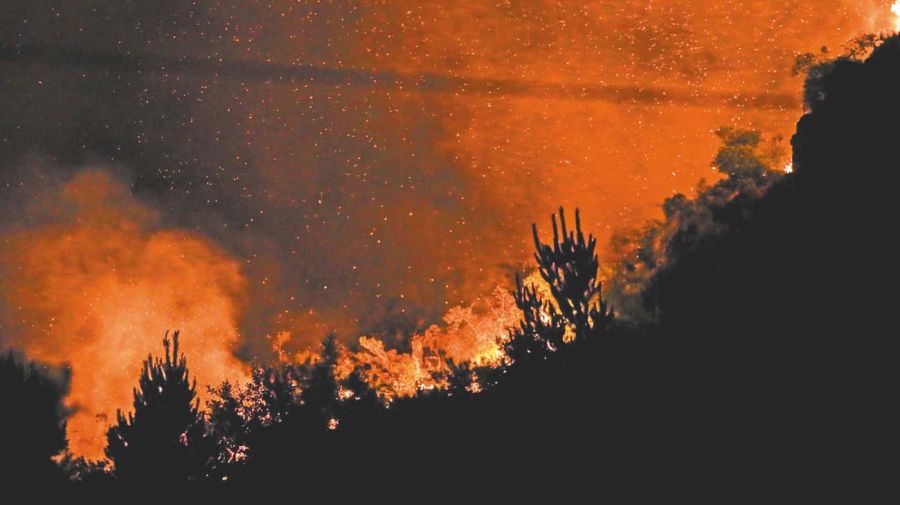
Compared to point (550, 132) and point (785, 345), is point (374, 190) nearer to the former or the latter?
point (550, 132)

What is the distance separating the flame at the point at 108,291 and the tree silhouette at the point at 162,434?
51.6ft

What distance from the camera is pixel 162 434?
40.3ft

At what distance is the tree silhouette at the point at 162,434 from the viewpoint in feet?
39.4

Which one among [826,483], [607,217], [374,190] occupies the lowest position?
[826,483]

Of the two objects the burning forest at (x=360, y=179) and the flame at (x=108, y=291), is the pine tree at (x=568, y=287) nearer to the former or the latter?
the burning forest at (x=360, y=179)

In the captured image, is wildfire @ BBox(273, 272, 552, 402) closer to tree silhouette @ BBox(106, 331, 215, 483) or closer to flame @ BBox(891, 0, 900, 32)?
tree silhouette @ BBox(106, 331, 215, 483)

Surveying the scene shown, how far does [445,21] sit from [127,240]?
13.4 m

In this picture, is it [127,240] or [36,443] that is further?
[127,240]

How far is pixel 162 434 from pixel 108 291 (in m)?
19.9

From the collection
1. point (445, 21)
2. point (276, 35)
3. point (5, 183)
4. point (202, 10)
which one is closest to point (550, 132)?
point (445, 21)

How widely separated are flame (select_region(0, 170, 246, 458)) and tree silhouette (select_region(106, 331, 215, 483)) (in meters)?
15.7

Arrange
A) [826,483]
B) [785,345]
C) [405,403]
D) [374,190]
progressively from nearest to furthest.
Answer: [826,483] < [785,345] < [405,403] < [374,190]

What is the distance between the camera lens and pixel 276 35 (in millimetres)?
27578

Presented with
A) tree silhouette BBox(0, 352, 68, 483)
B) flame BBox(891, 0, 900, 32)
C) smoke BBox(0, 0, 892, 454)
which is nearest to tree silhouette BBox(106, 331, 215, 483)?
tree silhouette BBox(0, 352, 68, 483)
